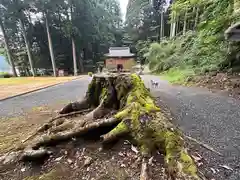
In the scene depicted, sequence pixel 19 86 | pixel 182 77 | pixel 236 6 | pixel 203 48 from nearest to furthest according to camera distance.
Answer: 1. pixel 236 6
2. pixel 182 77
3. pixel 203 48
4. pixel 19 86

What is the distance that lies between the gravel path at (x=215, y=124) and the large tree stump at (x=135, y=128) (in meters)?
0.37

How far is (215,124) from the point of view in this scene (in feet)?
9.53

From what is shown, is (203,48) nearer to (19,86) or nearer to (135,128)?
(135,128)

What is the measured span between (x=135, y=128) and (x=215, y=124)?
154 centimetres

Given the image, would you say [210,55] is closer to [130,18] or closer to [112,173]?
[112,173]

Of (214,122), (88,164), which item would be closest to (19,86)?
(88,164)

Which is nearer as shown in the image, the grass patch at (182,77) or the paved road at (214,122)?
the paved road at (214,122)

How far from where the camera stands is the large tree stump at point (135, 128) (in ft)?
5.48

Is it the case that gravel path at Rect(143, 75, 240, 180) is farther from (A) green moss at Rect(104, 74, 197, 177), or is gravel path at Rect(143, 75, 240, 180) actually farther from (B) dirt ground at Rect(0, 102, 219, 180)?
(A) green moss at Rect(104, 74, 197, 177)

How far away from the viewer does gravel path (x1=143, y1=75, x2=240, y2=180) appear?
1.92 m

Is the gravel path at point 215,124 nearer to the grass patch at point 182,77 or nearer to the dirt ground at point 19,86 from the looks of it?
the grass patch at point 182,77

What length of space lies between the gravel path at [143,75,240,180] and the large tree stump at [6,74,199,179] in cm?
37

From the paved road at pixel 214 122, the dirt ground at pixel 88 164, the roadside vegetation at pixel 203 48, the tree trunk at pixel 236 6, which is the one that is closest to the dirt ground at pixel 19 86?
the paved road at pixel 214 122

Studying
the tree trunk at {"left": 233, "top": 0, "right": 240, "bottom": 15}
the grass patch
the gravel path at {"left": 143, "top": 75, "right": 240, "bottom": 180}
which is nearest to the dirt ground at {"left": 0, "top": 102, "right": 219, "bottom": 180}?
the gravel path at {"left": 143, "top": 75, "right": 240, "bottom": 180}
